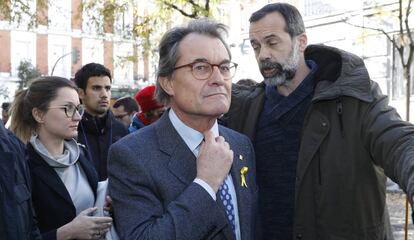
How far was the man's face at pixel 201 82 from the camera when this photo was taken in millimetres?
2549

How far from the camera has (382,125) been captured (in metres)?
2.94

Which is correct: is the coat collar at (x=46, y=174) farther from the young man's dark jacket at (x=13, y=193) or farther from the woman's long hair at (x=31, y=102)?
the young man's dark jacket at (x=13, y=193)

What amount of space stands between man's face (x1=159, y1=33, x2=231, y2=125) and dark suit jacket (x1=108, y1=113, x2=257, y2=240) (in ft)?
0.54

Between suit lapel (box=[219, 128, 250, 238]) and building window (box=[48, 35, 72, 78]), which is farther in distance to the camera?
building window (box=[48, 35, 72, 78])

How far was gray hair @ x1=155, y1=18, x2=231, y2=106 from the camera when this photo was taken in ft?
8.52

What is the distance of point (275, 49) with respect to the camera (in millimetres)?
3580

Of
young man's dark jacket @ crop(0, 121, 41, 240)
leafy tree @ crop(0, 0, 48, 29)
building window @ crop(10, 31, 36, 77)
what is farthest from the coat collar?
building window @ crop(10, 31, 36, 77)

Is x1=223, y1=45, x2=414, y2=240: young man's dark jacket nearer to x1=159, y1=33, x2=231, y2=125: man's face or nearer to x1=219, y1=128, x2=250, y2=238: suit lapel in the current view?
x1=219, y1=128, x2=250, y2=238: suit lapel

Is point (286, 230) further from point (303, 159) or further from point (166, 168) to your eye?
point (166, 168)

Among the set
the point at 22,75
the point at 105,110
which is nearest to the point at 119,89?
the point at 22,75

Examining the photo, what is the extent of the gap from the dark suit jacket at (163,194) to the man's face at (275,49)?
0.93m

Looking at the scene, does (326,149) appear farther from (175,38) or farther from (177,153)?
(175,38)

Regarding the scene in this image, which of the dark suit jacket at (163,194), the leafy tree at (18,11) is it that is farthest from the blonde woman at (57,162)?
the leafy tree at (18,11)

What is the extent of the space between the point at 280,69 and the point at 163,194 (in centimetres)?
136
